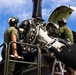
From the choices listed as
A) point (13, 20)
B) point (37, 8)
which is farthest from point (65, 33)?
point (13, 20)

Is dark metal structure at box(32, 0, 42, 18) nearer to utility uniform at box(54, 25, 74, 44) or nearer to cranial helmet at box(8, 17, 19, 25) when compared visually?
utility uniform at box(54, 25, 74, 44)

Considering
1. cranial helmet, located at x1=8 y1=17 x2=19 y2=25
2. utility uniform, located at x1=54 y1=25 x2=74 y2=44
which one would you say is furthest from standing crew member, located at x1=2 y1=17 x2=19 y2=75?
utility uniform, located at x1=54 y1=25 x2=74 y2=44

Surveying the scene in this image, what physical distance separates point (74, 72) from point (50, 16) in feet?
8.54

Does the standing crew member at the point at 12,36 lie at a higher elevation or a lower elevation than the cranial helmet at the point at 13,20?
lower

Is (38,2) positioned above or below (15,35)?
above

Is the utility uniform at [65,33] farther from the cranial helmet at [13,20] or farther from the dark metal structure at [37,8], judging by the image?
the cranial helmet at [13,20]

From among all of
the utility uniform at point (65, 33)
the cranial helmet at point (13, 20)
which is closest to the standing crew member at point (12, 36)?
the cranial helmet at point (13, 20)

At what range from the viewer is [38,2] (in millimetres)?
7980

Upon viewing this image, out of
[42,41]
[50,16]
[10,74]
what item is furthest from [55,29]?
[10,74]

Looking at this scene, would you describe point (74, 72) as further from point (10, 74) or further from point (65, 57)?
point (10, 74)

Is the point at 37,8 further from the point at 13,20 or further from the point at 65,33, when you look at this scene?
the point at 13,20

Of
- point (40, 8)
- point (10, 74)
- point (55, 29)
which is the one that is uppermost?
point (40, 8)

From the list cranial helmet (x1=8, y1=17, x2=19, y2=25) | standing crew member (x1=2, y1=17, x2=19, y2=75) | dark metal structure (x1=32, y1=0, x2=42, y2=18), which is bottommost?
standing crew member (x1=2, y1=17, x2=19, y2=75)

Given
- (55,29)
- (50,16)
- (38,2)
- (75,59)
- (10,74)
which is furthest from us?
(50,16)
